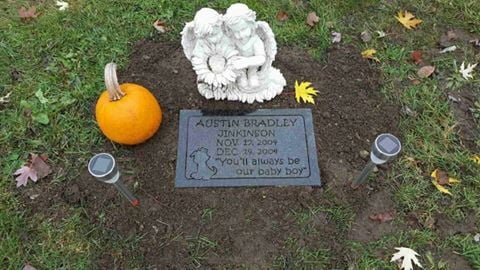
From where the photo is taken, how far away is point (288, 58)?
12.0ft

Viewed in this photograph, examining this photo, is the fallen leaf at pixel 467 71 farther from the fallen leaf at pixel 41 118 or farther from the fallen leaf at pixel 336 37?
the fallen leaf at pixel 41 118

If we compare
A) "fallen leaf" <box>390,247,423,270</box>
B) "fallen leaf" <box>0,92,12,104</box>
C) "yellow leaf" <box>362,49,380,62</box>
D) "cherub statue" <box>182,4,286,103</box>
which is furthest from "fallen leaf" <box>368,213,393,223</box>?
"fallen leaf" <box>0,92,12,104</box>

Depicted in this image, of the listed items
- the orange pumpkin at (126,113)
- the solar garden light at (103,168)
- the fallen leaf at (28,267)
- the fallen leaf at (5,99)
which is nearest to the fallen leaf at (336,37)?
the orange pumpkin at (126,113)

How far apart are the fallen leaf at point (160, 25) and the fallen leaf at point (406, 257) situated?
2646 mm

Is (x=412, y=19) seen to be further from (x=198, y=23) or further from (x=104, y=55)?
(x=104, y=55)

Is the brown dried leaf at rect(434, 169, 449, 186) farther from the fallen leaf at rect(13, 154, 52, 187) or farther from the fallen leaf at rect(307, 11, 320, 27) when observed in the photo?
the fallen leaf at rect(13, 154, 52, 187)

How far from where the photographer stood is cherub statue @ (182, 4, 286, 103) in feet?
8.75

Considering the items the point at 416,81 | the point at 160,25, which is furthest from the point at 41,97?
the point at 416,81

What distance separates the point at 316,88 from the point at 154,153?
137 centimetres

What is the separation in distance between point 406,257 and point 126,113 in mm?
2014

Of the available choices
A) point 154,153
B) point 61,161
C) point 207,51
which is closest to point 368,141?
point 207,51

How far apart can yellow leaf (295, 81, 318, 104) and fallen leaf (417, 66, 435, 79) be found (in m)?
0.97

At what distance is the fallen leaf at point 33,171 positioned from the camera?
308cm

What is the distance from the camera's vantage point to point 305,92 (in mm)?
3383
